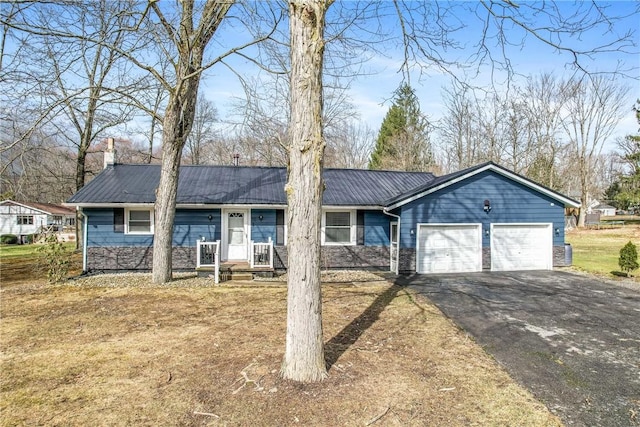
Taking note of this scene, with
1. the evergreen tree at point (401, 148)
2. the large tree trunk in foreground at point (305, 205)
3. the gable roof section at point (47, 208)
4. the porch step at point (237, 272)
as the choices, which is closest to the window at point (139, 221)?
the porch step at point (237, 272)

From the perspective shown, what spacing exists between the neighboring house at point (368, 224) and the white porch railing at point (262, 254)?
0.10 meters

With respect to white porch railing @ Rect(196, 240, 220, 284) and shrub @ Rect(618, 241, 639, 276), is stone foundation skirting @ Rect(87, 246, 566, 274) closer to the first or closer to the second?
white porch railing @ Rect(196, 240, 220, 284)

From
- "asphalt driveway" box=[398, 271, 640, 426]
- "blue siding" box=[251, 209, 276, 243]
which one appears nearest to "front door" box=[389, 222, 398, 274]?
"asphalt driveway" box=[398, 271, 640, 426]

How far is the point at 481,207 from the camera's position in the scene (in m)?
12.6

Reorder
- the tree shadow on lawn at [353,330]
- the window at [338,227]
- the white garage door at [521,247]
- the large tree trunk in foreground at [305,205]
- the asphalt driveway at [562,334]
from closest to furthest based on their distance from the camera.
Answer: the asphalt driveway at [562,334] < the large tree trunk in foreground at [305,205] < the tree shadow on lawn at [353,330] < the white garage door at [521,247] < the window at [338,227]

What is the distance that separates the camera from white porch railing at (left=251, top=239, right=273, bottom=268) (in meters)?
11.6

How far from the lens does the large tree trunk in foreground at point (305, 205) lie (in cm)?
421

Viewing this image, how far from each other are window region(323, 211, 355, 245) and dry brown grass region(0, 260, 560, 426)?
5.11 m

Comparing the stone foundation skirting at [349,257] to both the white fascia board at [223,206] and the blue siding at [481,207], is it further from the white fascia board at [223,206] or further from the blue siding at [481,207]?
the white fascia board at [223,206]

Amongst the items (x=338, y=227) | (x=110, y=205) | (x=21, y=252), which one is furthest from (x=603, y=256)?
(x=21, y=252)

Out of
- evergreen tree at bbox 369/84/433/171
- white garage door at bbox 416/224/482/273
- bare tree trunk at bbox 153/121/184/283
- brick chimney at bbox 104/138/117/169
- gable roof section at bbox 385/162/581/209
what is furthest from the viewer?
evergreen tree at bbox 369/84/433/171

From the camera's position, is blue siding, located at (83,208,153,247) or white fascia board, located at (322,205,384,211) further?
white fascia board, located at (322,205,384,211)

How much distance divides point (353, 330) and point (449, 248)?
7.54 m

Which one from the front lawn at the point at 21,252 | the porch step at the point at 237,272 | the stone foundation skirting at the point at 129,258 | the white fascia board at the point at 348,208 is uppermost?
the white fascia board at the point at 348,208
